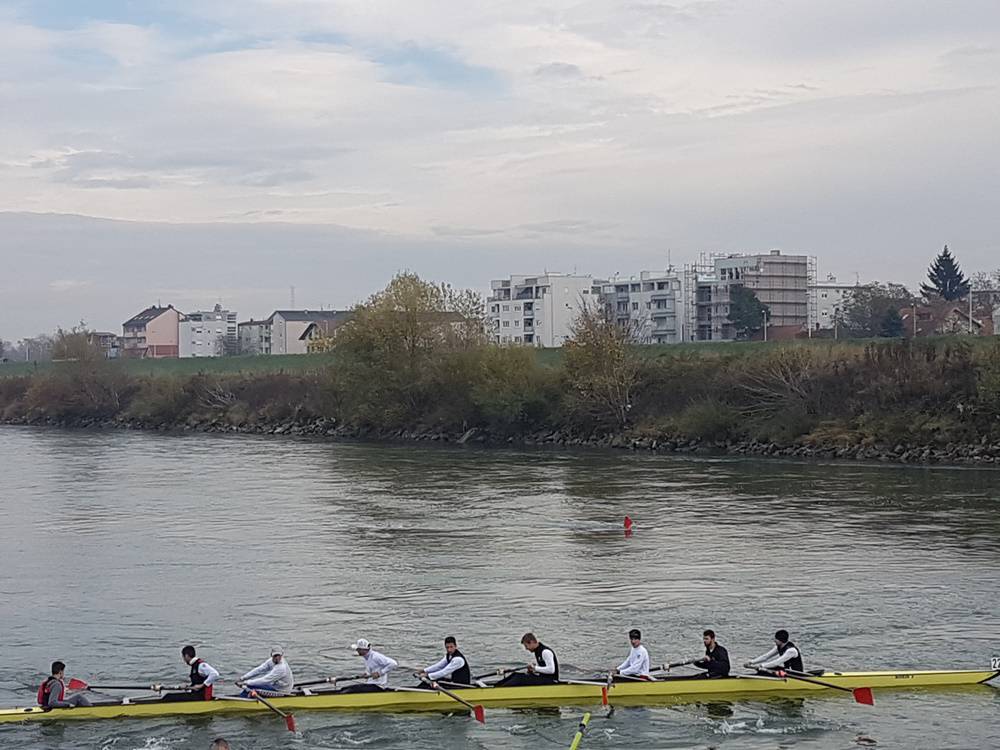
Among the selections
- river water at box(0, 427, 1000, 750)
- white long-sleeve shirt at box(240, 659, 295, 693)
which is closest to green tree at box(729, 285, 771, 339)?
river water at box(0, 427, 1000, 750)

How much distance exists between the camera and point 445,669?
2009cm

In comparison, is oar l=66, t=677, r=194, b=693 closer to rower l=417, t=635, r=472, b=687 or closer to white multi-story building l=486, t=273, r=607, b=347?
rower l=417, t=635, r=472, b=687

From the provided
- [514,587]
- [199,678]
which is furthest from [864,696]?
[199,678]

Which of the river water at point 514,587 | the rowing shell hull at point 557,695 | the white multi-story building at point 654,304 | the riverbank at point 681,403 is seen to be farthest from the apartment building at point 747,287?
the rowing shell hull at point 557,695

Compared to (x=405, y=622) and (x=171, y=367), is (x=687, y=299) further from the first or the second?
(x=405, y=622)

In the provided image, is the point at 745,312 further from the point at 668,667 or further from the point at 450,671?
the point at 450,671

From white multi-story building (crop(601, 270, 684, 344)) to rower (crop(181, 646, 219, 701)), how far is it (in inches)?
4778

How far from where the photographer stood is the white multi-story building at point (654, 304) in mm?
143125

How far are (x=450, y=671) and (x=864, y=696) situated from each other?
22.2 ft

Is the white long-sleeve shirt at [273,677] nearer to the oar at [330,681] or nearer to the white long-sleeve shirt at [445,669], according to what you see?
the oar at [330,681]

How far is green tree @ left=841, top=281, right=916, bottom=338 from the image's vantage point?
124331 mm

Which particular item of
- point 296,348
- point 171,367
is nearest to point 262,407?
point 171,367

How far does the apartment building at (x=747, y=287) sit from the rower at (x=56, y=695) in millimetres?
120767

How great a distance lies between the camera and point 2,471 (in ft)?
193
